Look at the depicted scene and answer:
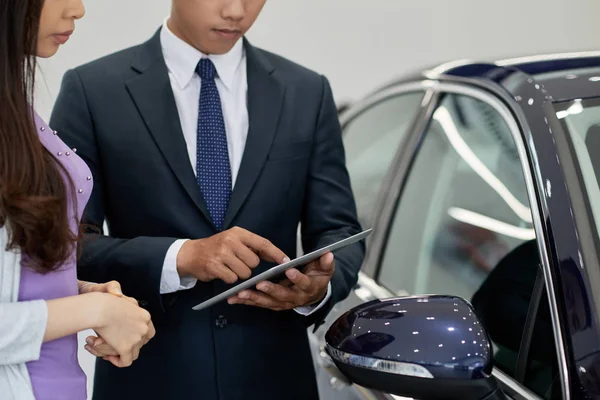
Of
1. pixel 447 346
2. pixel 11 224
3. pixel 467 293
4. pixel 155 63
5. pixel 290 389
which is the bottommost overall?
pixel 290 389

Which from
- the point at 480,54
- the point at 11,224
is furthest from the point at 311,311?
the point at 480,54

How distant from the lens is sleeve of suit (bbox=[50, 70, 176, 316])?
1688 mm

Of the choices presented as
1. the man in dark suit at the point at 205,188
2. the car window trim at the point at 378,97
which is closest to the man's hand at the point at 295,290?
the man in dark suit at the point at 205,188

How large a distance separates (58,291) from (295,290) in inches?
17.7

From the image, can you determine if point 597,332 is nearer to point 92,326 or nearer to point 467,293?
point 467,293

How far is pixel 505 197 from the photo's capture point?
6.43 ft

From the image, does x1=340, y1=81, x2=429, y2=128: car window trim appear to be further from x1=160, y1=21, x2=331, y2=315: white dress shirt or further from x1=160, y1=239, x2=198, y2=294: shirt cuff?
x1=160, y1=239, x2=198, y2=294: shirt cuff

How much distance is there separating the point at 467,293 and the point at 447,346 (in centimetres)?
58

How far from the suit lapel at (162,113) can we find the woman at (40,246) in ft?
1.17

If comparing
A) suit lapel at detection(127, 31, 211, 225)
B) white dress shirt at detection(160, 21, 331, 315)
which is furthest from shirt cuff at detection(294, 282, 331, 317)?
suit lapel at detection(127, 31, 211, 225)

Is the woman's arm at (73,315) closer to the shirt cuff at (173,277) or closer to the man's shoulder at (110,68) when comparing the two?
the shirt cuff at (173,277)

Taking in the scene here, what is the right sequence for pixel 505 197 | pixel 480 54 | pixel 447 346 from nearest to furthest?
pixel 447 346, pixel 505 197, pixel 480 54

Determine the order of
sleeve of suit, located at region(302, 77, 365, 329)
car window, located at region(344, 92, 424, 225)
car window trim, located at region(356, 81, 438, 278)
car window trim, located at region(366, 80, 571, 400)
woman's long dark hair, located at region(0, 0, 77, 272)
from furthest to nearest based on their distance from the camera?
car window, located at region(344, 92, 424, 225) → car window trim, located at region(356, 81, 438, 278) → sleeve of suit, located at region(302, 77, 365, 329) → car window trim, located at region(366, 80, 571, 400) → woman's long dark hair, located at region(0, 0, 77, 272)

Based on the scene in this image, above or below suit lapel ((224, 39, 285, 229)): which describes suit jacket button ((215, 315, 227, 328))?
below
